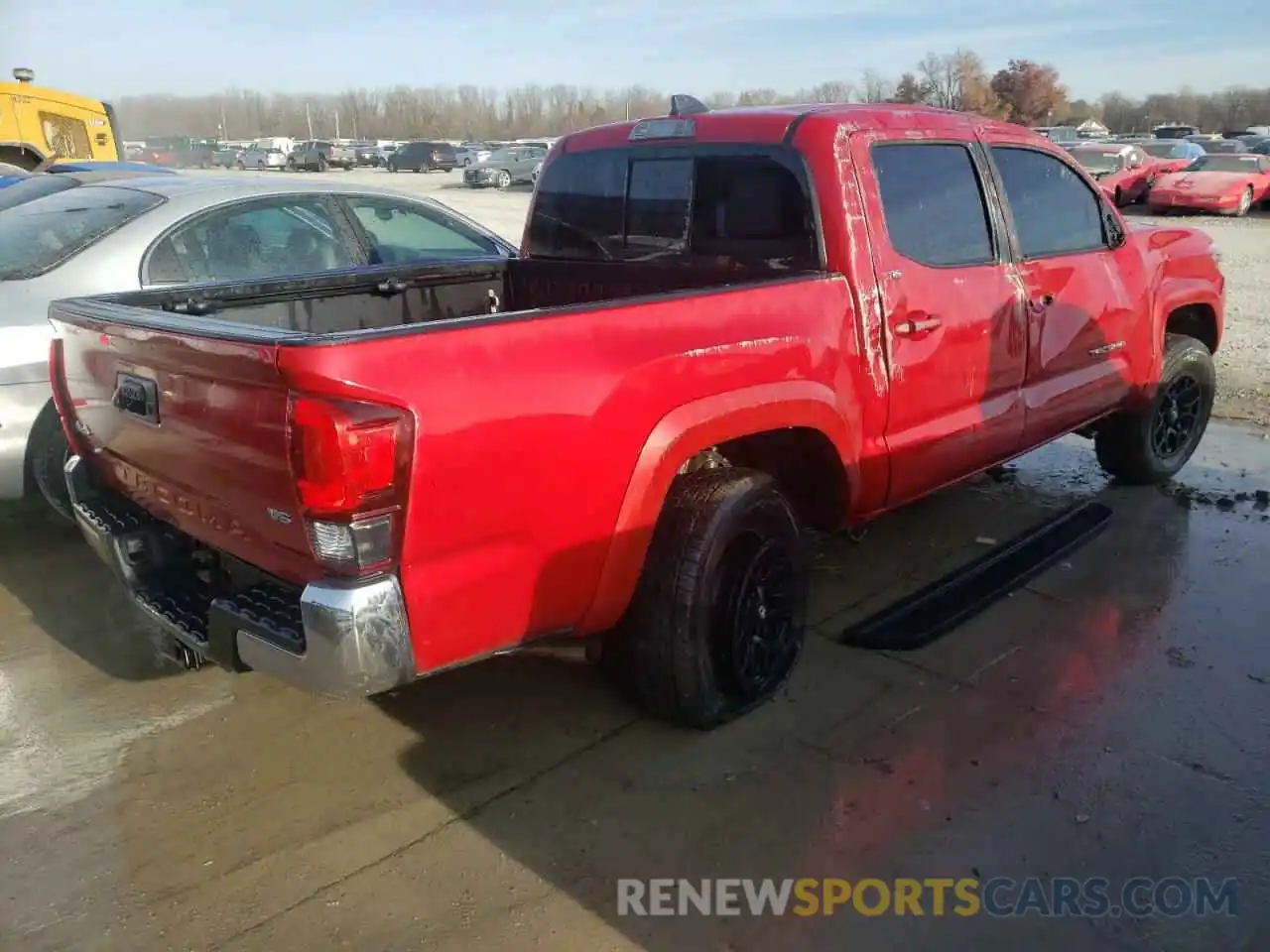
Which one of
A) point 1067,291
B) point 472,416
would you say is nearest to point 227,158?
point 1067,291

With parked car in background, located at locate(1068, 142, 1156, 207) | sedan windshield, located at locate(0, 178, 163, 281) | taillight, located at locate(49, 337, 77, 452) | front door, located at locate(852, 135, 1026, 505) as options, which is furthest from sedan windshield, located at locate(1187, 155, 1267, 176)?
taillight, located at locate(49, 337, 77, 452)

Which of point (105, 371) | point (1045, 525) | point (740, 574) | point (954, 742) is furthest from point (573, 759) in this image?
point (1045, 525)

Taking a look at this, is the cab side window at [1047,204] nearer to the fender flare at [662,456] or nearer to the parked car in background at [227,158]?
the fender flare at [662,456]

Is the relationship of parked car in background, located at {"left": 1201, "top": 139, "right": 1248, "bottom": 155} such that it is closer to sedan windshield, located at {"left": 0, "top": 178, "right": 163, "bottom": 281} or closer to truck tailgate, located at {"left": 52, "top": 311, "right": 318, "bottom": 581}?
sedan windshield, located at {"left": 0, "top": 178, "right": 163, "bottom": 281}

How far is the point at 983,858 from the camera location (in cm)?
282

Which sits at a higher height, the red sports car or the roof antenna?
the roof antenna

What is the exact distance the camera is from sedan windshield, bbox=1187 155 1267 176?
72.5 ft

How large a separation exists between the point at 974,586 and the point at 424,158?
4730 centimetres

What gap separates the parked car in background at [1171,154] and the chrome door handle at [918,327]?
23.3 metres

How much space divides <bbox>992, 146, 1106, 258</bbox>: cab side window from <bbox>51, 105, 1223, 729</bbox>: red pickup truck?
0.06 feet

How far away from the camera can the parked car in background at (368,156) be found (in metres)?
54.1

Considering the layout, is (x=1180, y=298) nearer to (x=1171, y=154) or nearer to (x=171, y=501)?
(x=171, y=501)

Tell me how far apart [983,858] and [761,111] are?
8.81ft

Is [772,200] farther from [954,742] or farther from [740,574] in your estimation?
[954,742]
